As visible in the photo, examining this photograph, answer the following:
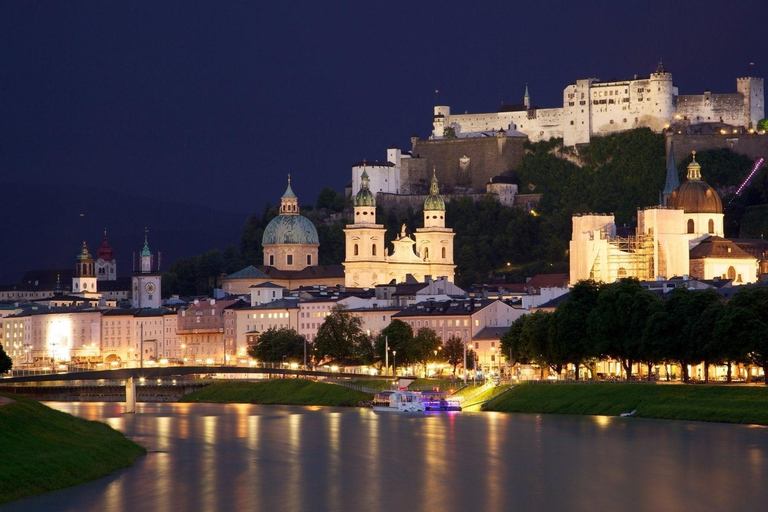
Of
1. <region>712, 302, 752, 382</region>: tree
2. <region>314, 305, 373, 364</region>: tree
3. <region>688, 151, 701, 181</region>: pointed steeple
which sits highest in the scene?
<region>688, 151, 701, 181</region>: pointed steeple

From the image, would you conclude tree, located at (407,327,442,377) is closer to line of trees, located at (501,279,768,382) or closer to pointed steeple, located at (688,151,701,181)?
line of trees, located at (501,279,768,382)

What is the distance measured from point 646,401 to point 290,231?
71.1 meters

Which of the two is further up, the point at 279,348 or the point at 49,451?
the point at 279,348

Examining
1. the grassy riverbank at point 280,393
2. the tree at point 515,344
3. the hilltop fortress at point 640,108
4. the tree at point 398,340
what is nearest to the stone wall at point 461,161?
the hilltop fortress at point 640,108

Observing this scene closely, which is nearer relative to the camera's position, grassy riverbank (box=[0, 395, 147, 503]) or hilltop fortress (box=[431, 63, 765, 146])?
grassy riverbank (box=[0, 395, 147, 503])

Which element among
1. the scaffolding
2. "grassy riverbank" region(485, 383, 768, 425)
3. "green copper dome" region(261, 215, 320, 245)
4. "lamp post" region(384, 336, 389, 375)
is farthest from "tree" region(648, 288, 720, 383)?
"green copper dome" region(261, 215, 320, 245)

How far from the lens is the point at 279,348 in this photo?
95.2 metres

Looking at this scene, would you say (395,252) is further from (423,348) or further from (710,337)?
(710,337)

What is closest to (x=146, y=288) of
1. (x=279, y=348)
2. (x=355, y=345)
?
(x=279, y=348)

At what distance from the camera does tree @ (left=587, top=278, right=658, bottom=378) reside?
6650 centimetres

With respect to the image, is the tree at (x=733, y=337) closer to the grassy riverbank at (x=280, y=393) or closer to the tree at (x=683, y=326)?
the tree at (x=683, y=326)

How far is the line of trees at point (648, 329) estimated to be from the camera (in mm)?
60656

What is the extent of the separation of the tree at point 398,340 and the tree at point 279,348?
6821mm

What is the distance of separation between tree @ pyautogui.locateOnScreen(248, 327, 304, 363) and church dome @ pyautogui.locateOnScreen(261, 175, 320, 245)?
33.2m
